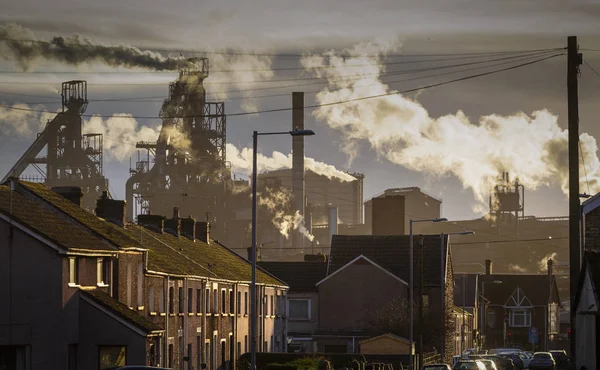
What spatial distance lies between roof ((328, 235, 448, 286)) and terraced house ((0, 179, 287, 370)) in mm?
32720

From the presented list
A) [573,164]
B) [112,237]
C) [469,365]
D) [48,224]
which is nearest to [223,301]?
[469,365]

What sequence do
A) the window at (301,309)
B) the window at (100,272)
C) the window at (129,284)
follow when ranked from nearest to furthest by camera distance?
the window at (100,272)
the window at (129,284)
the window at (301,309)

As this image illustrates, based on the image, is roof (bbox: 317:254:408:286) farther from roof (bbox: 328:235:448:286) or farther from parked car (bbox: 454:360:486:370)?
parked car (bbox: 454:360:486:370)

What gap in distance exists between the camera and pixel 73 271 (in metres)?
45.7

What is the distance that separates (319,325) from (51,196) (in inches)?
1679

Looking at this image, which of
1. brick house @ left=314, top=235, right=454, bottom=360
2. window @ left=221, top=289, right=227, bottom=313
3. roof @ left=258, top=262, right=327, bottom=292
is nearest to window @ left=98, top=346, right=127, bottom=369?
window @ left=221, top=289, right=227, bottom=313

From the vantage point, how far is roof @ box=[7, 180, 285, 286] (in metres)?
47.8

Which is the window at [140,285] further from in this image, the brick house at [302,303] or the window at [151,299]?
the brick house at [302,303]

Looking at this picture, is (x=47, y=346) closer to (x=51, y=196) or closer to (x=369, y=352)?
(x=51, y=196)

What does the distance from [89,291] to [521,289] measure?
366ft

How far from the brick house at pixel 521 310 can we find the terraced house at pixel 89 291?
3580 inches

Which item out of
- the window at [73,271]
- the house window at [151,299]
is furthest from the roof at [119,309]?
the house window at [151,299]

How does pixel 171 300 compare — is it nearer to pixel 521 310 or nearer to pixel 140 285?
pixel 140 285

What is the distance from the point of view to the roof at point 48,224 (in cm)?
4437
